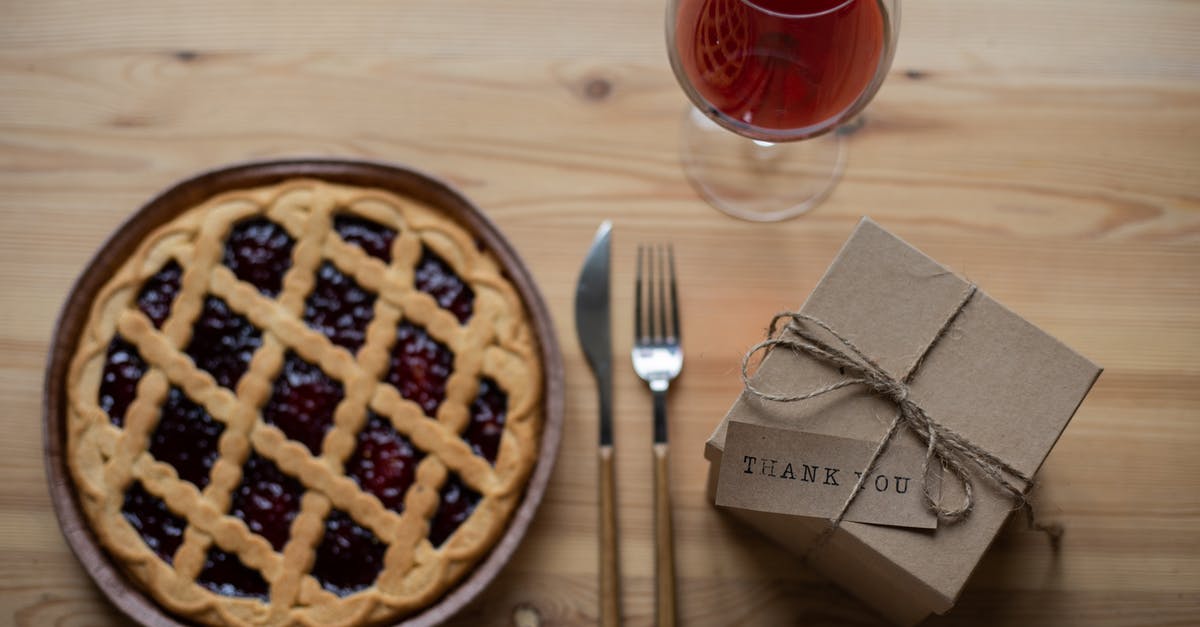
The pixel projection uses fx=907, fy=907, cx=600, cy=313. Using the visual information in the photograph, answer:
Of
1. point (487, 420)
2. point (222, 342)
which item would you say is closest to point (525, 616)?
point (487, 420)

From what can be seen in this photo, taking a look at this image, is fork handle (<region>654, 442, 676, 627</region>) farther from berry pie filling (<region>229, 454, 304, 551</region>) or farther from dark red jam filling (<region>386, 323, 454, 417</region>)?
berry pie filling (<region>229, 454, 304, 551</region>)

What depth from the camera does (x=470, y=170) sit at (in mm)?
1115

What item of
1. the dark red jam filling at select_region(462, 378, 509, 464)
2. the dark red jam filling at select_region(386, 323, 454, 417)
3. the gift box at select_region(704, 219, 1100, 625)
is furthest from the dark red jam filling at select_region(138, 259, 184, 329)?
the gift box at select_region(704, 219, 1100, 625)

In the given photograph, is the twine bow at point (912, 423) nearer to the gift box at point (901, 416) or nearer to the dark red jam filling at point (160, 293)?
the gift box at point (901, 416)

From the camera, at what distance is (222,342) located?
1018mm

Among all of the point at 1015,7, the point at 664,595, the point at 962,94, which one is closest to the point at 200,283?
the point at 664,595

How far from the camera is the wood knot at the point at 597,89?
1128 mm

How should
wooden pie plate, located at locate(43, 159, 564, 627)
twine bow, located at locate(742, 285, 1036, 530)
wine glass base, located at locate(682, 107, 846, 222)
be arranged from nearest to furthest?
1. twine bow, located at locate(742, 285, 1036, 530)
2. wooden pie plate, located at locate(43, 159, 564, 627)
3. wine glass base, located at locate(682, 107, 846, 222)

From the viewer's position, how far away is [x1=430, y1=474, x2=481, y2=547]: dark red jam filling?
3.24 feet

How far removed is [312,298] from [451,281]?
16cm

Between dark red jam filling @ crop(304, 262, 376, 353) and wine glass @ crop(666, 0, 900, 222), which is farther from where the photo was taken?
dark red jam filling @ crop(304, 262, 376, 353)

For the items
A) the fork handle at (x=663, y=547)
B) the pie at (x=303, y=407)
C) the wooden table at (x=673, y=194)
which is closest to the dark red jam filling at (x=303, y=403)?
the pie at (x=303, y=407)

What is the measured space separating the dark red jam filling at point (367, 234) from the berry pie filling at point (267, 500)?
0.26 meters

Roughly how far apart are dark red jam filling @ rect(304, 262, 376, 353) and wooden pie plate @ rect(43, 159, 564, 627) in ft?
0.39
